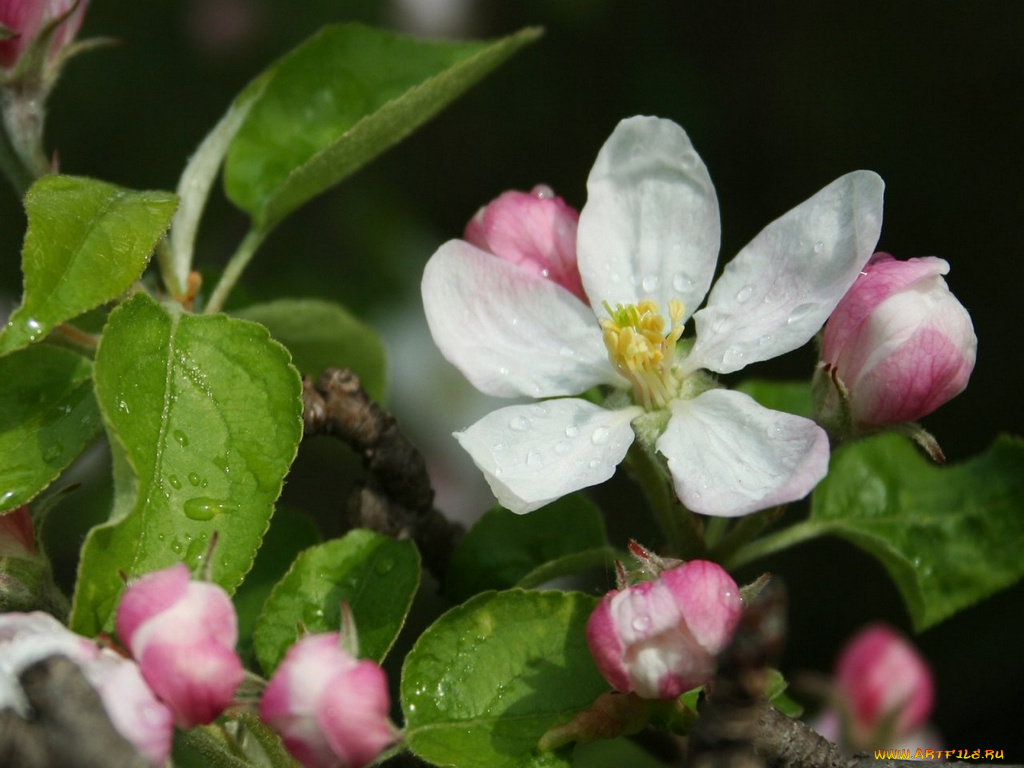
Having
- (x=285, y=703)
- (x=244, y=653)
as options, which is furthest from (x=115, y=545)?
(x=244, y=653)

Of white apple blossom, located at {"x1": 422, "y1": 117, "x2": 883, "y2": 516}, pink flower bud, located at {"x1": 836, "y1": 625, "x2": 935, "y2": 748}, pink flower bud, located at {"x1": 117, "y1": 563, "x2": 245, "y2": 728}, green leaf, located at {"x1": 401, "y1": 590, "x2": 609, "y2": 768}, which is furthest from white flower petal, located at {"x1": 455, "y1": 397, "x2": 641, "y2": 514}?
pink flower bud, located at {"x1": 836, "y1": 625, "x2": 935, "y2": 748}

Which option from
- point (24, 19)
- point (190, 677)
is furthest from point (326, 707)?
point (24, 19)

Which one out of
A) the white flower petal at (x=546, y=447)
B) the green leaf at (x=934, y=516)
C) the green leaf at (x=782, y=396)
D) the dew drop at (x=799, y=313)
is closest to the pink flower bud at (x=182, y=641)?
the white flower petal at (x=546, y=447)

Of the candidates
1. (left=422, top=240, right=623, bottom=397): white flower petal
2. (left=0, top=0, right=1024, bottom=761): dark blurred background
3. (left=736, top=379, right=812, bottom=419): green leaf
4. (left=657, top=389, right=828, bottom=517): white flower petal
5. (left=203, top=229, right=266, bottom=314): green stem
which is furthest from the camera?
(left=0, top=0, right=1024, bottom=761): dark blurred background

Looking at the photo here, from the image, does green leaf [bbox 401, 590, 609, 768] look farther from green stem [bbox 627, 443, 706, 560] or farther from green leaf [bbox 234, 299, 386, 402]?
green leaf [bbox 234, 299, 386, 402]

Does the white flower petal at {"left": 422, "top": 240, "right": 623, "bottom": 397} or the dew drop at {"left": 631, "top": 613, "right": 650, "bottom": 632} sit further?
the white flower petal at {"left": 422, "top": 240, "right": 623, "bottom": 397}

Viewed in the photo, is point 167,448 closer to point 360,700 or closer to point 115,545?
point 115,545
